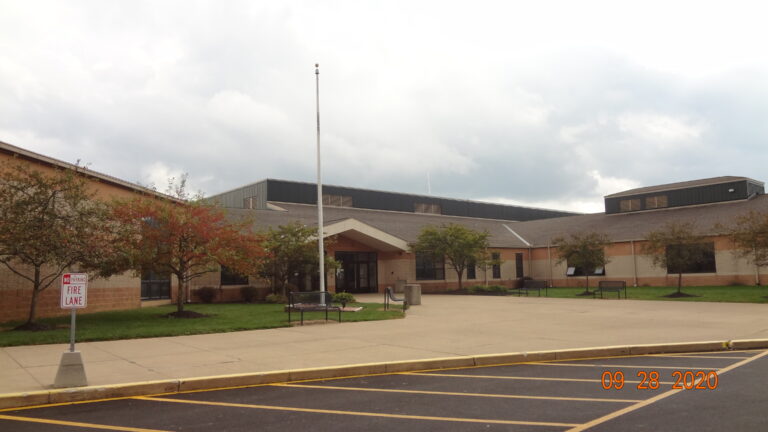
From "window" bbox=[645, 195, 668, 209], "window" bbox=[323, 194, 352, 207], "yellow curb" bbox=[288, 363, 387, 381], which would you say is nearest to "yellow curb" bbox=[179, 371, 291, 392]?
"yellow curb" bbox=[288, 363, 387, 381]

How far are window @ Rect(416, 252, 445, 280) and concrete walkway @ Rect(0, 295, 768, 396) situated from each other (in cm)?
1809

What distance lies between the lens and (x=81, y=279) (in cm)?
853

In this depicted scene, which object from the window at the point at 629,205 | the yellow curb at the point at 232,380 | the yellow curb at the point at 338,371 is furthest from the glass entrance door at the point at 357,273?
the yellow curb at the point at 232,380

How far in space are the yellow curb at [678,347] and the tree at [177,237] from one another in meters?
12.5

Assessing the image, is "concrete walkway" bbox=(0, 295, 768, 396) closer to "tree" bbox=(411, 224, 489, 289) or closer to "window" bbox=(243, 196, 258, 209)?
"tree" bbox=(411, 224, 489, 289)

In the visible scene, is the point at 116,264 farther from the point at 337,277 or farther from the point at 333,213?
the point at 333,213

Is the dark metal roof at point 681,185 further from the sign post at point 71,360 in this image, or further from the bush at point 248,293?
the sign post at point 71,360

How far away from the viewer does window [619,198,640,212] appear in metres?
44.2

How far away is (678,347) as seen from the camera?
A: 11.2 metres

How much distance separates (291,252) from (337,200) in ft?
74.3

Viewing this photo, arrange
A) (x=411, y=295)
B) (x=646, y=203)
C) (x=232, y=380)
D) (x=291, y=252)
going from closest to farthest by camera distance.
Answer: (x=232, y=380)
(x=411, y=295)
(x=291, y=252)
(x=646, y=203)

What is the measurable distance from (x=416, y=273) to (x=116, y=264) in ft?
74.6

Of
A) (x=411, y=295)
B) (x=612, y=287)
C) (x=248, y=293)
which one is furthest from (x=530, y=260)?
(x=248, y=293)

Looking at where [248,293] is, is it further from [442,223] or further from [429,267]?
[442,223]
